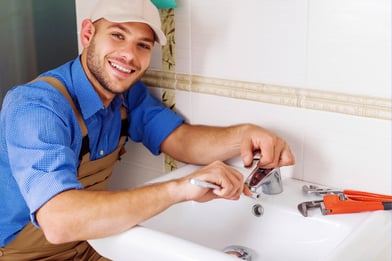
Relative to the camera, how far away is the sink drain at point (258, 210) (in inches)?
52.1

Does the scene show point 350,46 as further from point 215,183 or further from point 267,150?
point 215,183

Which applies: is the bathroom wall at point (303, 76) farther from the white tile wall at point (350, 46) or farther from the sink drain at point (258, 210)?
the sink drain at point (258, 210)

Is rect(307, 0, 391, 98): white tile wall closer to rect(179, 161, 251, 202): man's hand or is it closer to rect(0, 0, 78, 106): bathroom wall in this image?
rect(179, 161, 251, 202): man's hand

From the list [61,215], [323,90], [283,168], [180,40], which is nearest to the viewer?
[61,215]

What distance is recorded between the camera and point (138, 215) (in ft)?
3.73

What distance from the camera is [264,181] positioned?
1294 mm

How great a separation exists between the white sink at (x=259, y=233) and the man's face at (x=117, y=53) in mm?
268

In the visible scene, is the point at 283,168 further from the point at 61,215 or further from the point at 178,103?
the point at 61,215

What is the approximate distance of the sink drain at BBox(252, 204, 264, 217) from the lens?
52.1 inches

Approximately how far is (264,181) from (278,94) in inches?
8.2

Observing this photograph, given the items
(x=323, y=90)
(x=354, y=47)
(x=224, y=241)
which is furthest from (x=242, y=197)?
(x=354, y=47)

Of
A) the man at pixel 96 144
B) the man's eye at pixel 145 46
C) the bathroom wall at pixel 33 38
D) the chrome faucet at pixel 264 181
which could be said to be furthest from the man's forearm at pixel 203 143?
the bathroom wall at pixel 33 38

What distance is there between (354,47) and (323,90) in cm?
12

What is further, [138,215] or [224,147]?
[224,147]
